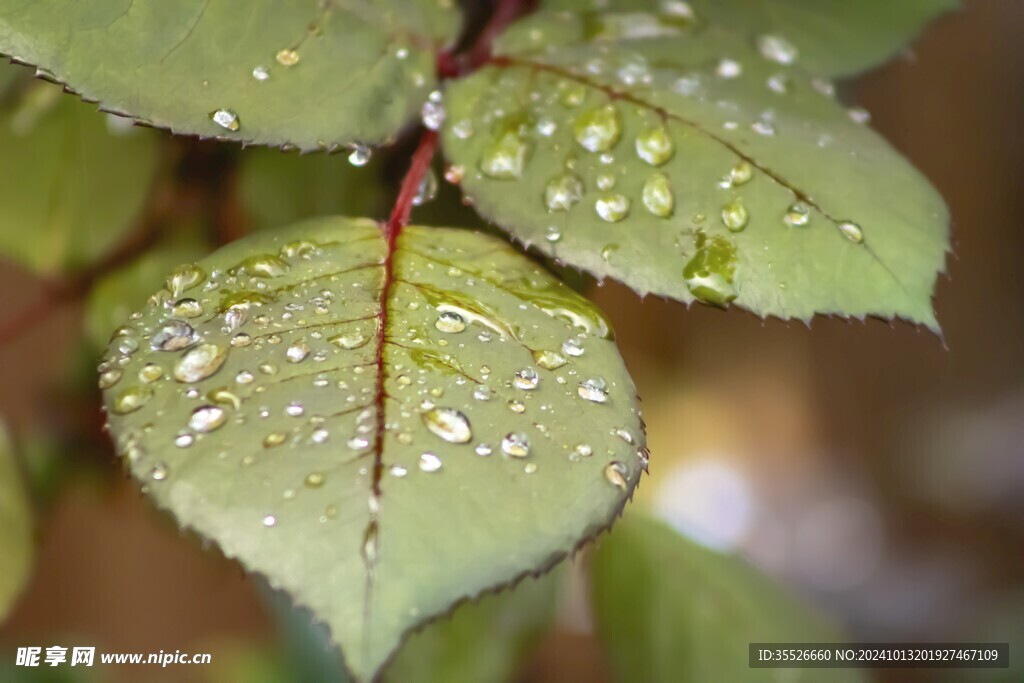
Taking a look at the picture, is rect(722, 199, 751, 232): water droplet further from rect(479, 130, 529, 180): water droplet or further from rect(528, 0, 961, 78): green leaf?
rect(528, 0, 961, 78): green leaf

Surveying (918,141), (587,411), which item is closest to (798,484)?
(918,141)

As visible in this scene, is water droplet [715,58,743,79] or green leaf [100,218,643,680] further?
water droplet [715,58,743,79]

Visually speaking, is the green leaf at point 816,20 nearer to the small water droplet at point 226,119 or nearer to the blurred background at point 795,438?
the blurred background at point 795,438

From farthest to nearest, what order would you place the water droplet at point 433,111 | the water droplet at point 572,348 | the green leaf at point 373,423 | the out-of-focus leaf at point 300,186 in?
the out-of-focus leaf at point 300,186, the water droplet at point 433,111, the water droplet at point 572,348, the green leaf at point 373,423

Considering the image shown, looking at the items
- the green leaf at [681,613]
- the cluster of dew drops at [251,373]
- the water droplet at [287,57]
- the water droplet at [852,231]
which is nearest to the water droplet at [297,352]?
the cluster of dew drops at [251,373]

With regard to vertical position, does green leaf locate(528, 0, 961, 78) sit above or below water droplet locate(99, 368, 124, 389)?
above

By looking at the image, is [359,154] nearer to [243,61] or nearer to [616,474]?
[243,61]

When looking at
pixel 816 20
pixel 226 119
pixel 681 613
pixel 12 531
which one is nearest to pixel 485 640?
pixel 681 613

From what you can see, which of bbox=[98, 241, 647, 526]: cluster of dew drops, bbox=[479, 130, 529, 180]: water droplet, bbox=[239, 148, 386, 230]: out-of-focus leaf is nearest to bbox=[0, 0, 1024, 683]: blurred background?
bbox=[239, 148, 386, 230]: out-of-focus leaf
